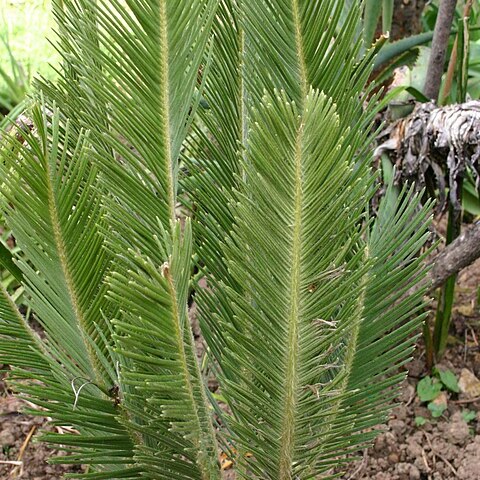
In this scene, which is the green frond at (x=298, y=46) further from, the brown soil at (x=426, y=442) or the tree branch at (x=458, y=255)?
the brown soil at (x=426, y=442)

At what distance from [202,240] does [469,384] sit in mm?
913

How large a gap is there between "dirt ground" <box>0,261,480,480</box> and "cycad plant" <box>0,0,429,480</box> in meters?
0.50

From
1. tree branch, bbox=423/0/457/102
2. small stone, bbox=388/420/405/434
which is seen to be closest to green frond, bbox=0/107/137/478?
small stone, bbox=388/420/405/434

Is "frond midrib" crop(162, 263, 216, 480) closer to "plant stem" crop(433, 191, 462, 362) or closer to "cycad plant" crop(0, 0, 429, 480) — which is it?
"cycad plant" crop(0, 0, 429, 480)

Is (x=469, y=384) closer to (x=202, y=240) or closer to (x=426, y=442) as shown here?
(x=426, y=442)

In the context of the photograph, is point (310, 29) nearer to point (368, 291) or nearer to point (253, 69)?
point (253, 69)

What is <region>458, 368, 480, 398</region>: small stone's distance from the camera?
5.39 feet

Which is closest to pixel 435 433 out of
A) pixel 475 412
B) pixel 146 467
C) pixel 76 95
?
pixel 475 412

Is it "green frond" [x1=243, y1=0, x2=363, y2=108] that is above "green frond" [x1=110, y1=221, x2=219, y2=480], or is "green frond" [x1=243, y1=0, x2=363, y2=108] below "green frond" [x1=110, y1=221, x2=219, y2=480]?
above

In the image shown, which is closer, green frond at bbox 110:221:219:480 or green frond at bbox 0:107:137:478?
green frond at bbox 110:221:219:480

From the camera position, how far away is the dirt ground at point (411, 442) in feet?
4.86

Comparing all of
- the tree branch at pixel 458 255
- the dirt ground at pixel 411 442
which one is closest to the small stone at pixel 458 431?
the dirt ground at pixel 411 442

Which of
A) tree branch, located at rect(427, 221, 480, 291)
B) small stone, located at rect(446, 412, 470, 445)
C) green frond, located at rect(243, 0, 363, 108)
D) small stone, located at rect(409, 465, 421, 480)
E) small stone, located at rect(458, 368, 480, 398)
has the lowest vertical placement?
small stone, located at rect(409, 465, 421, 480)

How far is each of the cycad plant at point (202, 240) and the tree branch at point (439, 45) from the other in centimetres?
67
